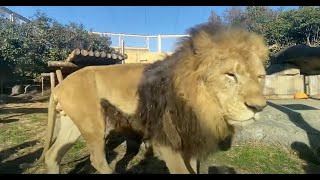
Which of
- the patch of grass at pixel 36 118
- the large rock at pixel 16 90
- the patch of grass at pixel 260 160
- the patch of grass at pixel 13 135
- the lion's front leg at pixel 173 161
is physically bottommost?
the patch of grass at pixel 260 160

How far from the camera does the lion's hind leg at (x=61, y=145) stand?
3.31 metres

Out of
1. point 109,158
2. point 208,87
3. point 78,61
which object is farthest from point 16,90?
point 208,87

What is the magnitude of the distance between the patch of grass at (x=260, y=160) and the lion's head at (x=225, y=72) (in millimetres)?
1822

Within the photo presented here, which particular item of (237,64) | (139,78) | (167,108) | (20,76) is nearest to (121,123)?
(139,78)

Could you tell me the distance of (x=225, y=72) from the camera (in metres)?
2.36

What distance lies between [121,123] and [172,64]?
86 cm

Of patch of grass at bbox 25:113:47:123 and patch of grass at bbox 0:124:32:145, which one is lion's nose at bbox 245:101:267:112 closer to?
patch of grass at bbox 0:124:32:145

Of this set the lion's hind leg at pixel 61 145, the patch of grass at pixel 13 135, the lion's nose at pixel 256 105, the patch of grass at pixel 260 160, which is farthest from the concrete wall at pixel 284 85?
the lion's nose at pixel 256 105

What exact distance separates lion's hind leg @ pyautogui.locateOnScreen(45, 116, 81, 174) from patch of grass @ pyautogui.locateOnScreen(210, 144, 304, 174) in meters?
1.66

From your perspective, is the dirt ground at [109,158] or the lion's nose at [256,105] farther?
the dirt ground at [109,158]

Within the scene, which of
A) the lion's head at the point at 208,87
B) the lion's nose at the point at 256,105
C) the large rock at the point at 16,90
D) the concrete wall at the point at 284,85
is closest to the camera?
the lion's nose at the point at 256,105

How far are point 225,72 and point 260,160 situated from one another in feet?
7.91

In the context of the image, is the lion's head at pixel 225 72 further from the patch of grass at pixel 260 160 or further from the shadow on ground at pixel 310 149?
the shadow on ground at pixel 310 149

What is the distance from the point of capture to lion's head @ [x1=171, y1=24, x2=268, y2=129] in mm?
2303
